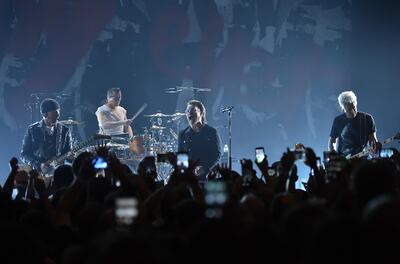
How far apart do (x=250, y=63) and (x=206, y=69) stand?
3.60 ft

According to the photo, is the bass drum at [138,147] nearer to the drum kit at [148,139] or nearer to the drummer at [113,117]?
the drum kit at [148,139]

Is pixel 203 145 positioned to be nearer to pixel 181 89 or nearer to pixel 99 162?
pixel 181 89

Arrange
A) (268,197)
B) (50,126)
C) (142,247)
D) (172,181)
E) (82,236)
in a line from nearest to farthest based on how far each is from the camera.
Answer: (142,247) < (82,236) < (268,197) < (172,181) < (50,126)

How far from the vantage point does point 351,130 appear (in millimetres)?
9867

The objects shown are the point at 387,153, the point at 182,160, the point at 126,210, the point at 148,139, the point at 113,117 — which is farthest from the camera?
the point at 113,117

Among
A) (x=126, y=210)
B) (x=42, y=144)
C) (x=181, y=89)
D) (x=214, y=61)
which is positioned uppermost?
(x=214, y=61)

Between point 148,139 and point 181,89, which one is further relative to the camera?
point 181,89

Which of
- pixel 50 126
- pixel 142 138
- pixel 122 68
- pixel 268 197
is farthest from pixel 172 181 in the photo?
Result: pixel 122 68

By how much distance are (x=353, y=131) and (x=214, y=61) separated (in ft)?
16.9

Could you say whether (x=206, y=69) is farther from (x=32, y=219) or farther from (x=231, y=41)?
(x=32, y=219)

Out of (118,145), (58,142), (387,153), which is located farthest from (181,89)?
(387,153)

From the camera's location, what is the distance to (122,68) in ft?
45.2

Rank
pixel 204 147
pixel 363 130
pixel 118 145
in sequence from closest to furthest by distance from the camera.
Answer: pixel 363 130 → pixel 204 147 → pixel 118 145

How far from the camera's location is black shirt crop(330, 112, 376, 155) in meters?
9.71
